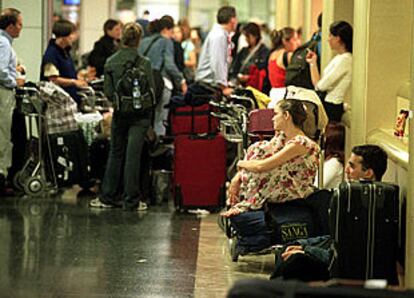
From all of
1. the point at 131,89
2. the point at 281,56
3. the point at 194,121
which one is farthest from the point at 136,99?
the point at 281,56

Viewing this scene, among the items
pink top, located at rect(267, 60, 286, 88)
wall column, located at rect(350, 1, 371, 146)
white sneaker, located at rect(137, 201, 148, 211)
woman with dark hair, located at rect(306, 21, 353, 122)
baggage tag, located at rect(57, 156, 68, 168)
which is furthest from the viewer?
pink top, located at rect(267, 60, 286, 88)

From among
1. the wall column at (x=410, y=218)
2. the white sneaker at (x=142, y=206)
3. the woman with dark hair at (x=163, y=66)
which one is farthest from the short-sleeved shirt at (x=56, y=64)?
the wall column at (x=410, y=218)

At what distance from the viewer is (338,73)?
337 inches

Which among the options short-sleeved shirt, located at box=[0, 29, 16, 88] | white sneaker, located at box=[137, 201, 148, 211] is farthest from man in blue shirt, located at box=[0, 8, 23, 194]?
white sneaker, located at box=[137, 201, 148, 211]

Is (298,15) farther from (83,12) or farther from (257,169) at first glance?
(257,169)

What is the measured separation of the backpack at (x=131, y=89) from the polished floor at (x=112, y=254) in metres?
0.95

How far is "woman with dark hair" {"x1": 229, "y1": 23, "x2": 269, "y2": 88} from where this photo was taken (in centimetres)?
1311

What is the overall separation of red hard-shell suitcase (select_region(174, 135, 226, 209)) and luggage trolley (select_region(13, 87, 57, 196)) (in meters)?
1.41

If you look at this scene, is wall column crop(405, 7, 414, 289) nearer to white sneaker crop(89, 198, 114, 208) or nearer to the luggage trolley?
white sneaker crop(89, 198, 114, 208)

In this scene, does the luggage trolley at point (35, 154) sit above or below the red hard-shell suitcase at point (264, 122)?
below

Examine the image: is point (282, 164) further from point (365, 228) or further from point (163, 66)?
point (163, 66)

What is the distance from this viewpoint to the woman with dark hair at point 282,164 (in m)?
7.21

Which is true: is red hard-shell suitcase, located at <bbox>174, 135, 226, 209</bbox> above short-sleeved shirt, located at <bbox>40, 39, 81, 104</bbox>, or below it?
below

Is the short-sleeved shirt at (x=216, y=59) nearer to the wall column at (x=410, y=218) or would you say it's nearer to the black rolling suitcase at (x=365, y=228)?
the black rolling suitcase at (x=365, y=228)
